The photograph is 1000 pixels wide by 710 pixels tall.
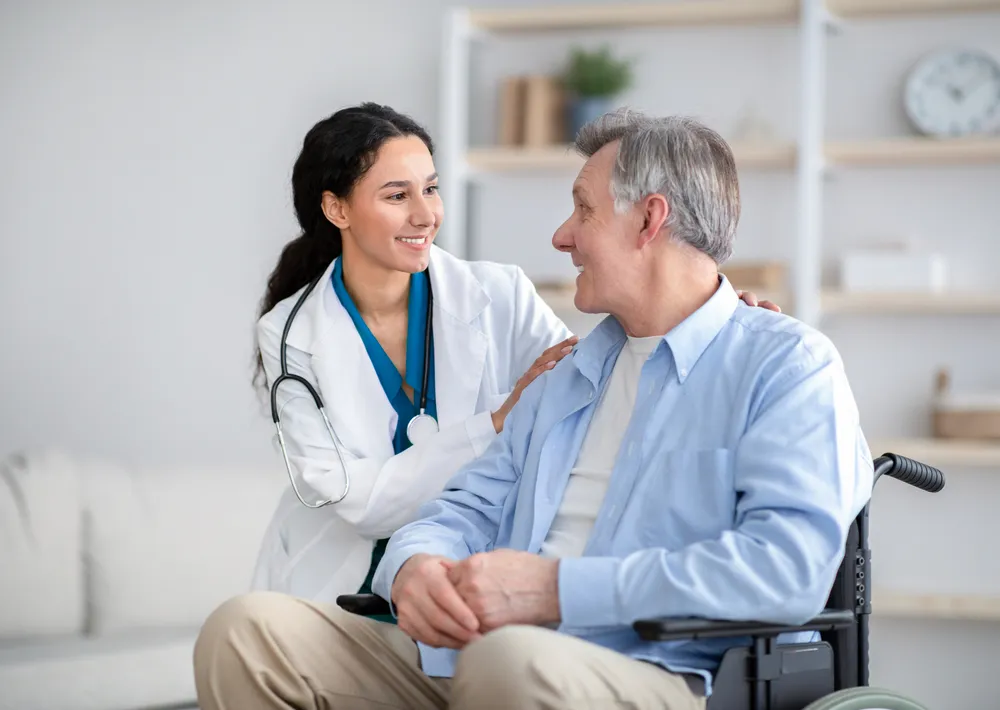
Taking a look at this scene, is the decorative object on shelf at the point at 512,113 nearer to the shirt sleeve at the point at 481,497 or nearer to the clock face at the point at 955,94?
the clock face at the point at 955,94

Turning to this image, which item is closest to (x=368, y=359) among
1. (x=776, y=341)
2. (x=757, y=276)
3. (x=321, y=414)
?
(x=321, y=414)

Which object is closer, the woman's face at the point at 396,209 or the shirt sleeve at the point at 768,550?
the shirt sleeve at the point at 768,550

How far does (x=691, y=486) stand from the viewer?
152 cm

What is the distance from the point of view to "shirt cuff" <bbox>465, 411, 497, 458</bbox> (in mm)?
1998

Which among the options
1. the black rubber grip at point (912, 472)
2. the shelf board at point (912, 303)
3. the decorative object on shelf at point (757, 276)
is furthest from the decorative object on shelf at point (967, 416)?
the black rubber grip at point (912, 472)

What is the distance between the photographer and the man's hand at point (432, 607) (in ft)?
4.81

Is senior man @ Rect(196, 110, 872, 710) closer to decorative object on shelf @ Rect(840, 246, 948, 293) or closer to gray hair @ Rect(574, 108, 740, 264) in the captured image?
gray hair @ Rect(574, 108, 740, 264)

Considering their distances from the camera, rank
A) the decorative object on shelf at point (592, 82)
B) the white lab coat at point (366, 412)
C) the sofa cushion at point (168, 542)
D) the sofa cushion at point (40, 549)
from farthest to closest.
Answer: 1. the decorative object on shelf at point (592, 82)
2. the sofa cushion at point (168, 542)
3. the sofa cushion at point (40, 549)
4. the white lab coat at point (366, 412)

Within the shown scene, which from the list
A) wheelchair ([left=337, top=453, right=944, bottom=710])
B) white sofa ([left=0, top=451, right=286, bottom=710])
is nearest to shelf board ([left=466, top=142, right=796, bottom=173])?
white sofa ([left=0, top=451, right=286, bottom=710])

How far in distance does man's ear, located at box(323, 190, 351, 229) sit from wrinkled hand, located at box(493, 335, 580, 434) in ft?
1.50

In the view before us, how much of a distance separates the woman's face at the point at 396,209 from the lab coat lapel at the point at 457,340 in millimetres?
82

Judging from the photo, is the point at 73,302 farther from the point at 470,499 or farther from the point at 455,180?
the point at 470,499

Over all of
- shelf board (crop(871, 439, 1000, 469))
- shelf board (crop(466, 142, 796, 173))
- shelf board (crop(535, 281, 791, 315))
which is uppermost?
shelf board (crop(466, 142, 796, 173))

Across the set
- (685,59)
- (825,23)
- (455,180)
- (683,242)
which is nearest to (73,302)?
(455,180)
